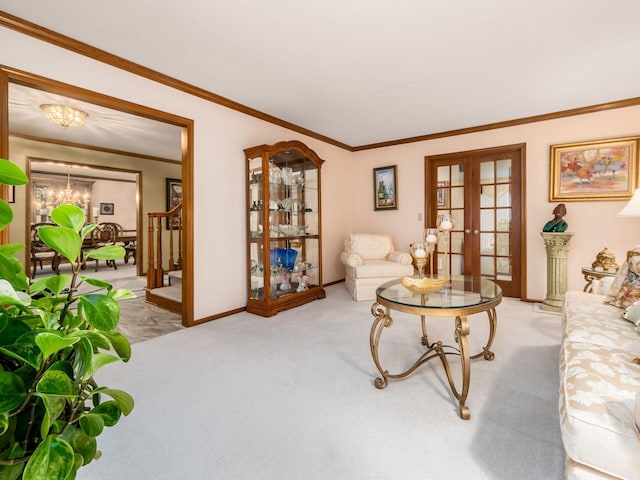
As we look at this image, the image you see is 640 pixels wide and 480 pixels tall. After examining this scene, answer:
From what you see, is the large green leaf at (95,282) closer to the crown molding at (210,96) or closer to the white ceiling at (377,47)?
the white ceiling at (377,47)

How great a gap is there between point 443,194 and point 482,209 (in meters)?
0.60

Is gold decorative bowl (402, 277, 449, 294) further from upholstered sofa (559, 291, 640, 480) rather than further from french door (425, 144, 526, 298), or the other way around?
french door (425, 144, 526, 298)

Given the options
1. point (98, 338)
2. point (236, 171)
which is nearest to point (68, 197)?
point (236, 171)

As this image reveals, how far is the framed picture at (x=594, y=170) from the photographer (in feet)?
11.5

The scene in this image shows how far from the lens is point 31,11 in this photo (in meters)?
2.04

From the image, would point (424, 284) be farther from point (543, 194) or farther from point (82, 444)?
point (543, 194)

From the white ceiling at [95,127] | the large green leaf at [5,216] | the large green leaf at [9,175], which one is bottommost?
the large green leaf at [5,216]

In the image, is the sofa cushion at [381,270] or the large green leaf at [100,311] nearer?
the large green leaf at [100,311]

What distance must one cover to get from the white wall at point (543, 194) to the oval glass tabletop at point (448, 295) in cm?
228

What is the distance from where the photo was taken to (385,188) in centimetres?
525

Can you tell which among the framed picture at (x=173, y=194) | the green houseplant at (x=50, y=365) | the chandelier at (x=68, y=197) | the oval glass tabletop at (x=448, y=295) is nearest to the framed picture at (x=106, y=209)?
the chandelier at (x=68, y=197)

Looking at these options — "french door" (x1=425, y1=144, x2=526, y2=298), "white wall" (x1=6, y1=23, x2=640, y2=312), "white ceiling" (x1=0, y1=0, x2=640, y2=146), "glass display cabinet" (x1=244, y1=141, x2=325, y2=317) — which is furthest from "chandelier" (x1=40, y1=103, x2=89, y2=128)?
"french door" (x1=425, y1=144, x2=526, y2=298)

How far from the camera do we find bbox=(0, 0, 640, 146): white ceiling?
2.03 metres

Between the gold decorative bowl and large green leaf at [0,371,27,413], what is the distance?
2.05m
